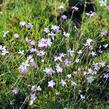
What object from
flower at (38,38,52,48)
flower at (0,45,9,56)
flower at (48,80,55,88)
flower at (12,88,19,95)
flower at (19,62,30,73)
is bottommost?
flower at (12,88,19,95)

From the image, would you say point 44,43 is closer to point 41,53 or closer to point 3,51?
point 41,53

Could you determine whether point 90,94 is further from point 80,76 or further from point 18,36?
point 18,36

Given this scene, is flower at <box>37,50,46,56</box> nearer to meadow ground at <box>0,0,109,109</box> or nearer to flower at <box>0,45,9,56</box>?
meadow ground at <box>0,0,109,109</box>

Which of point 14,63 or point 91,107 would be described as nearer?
point 91,107

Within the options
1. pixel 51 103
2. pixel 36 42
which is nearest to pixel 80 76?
pixel 51 103

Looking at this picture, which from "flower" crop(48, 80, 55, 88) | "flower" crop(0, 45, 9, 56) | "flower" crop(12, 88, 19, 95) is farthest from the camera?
"flower" crop(0, 45, 9, 56)

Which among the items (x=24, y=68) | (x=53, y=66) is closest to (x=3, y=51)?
(x=24, y=68)

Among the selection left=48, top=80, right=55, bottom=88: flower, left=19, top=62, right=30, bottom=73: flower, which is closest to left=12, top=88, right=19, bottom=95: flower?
left=19, top=62, right=30, bottom=73: flower

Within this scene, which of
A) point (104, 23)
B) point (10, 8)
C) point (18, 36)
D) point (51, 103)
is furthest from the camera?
point (10, 8)
